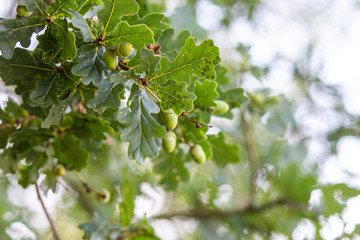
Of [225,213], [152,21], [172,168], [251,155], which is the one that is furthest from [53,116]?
[251,155]

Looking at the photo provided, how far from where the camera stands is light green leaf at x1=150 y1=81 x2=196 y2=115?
50.6 inches

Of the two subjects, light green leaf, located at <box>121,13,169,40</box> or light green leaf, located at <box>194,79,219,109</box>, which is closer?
light green leaf, located at <box>121,13,169,40</box>

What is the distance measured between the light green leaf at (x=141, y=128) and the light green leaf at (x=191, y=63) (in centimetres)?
10

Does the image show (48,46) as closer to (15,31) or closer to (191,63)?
(15,31)

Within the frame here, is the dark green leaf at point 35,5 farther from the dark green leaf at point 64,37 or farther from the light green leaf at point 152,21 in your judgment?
the light green leaf at point 152,21

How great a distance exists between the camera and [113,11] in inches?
49.3

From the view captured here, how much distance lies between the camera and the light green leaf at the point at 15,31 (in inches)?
48.6

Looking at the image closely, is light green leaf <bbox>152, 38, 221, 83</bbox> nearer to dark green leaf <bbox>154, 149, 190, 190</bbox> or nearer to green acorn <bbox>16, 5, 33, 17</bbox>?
green acorn <bbox>16, 5, 33, 17</bbox>

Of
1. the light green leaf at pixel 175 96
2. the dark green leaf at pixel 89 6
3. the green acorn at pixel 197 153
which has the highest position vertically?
the dark green leaf at pixel 89 6

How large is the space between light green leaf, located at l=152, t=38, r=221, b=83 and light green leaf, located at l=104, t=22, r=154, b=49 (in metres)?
0.09

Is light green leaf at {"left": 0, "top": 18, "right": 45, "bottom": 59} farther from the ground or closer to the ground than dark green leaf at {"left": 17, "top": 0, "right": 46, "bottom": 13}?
closer to the ground

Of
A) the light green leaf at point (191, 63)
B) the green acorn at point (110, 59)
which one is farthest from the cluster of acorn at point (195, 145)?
the green acorn at point (110, 59)

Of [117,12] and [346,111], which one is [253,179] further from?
[117,12]

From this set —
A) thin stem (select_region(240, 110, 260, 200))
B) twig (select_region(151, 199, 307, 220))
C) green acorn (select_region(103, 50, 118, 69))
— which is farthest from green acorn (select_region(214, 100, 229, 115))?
twig (select_region(151, 199, 307, 220))
